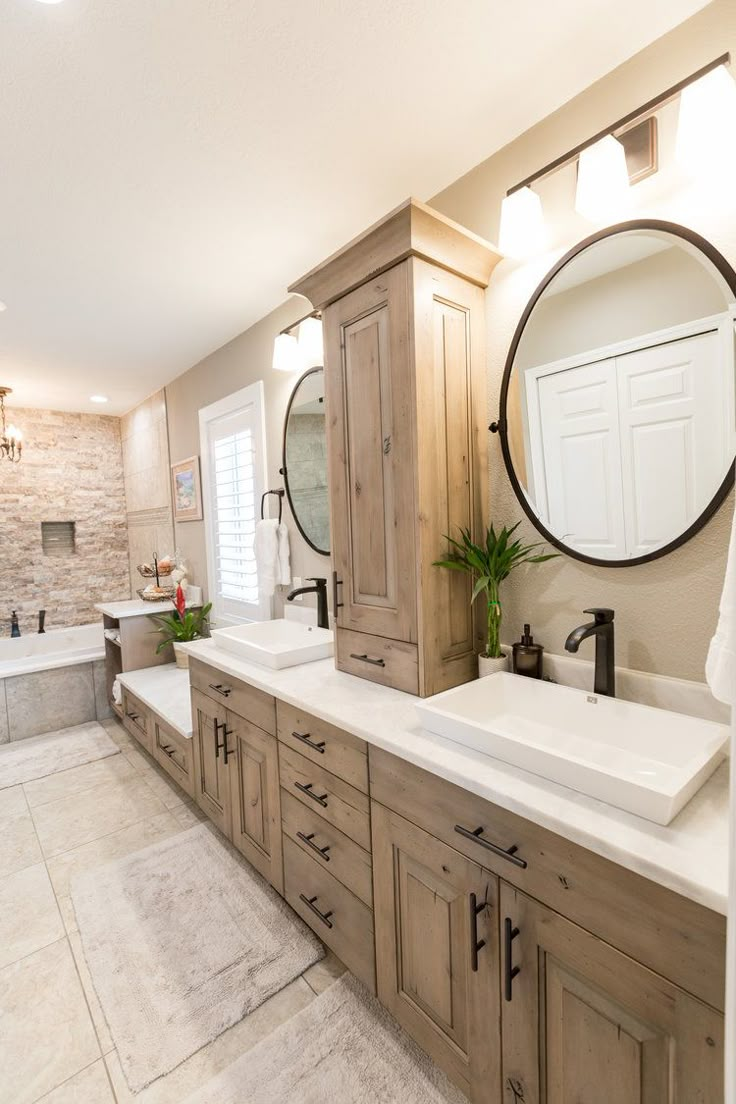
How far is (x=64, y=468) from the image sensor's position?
4.73 metres

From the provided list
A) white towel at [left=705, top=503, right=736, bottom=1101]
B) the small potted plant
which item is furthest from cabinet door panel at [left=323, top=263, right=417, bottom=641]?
the small potted plant

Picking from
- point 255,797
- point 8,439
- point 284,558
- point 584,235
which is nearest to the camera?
point 584,235

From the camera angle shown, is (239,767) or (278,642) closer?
(239,767)

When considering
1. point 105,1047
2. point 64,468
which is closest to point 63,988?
point 105,1047

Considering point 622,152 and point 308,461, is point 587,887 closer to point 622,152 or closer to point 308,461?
point 622,152

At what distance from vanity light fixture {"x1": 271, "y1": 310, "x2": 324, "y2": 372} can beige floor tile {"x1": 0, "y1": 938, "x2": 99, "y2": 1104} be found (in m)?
2.52

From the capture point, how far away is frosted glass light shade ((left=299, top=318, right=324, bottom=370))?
2.33 m

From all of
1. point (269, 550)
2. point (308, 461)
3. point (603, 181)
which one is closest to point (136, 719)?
point (269, 550)

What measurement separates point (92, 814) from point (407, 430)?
2.55 m

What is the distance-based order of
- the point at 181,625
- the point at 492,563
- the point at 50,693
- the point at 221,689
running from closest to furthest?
1. the point at 492,563
2. the point at 221,689
3. the point at 181,625
4. the point at 50,693

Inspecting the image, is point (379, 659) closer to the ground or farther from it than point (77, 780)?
farther from it

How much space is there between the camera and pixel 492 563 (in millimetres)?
1546

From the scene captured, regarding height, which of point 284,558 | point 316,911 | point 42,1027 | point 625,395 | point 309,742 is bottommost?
point 42,1027

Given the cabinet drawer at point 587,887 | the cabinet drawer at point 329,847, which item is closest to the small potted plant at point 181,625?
the cabinet drawer at point 329,847
